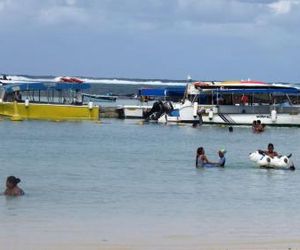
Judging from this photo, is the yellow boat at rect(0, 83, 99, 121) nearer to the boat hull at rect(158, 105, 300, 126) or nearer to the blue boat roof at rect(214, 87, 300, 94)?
the boat hull at rect(158, 105, 300, 126)

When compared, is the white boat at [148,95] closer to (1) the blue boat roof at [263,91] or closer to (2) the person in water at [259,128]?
(1) the blue boat roof at [263,91]

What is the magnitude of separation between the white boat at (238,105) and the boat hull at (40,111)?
6.27 meters

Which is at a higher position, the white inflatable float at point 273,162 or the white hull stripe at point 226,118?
the white hull stripe at point 226,118

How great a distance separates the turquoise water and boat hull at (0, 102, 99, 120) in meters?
11.3

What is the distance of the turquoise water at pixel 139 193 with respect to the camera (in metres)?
18.3

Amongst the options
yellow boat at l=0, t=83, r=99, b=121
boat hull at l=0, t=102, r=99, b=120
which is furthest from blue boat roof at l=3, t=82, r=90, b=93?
boat hull at l=0, t=102, r=99, b=120

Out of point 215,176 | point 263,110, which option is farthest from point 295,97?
point 215,176

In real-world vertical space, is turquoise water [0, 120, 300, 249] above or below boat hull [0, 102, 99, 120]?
below

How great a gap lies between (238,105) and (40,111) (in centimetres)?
1290

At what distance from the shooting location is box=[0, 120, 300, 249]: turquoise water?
59.9 feet

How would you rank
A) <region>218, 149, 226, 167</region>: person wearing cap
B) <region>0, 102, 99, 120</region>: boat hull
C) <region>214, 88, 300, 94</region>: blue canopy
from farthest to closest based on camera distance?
<region>0, 102, 99, 120</region>: boat hull
<region>214, 88, 300, 94</region>: blue canopy
<region>218, 149, 226, 167</region>: person wearing cap

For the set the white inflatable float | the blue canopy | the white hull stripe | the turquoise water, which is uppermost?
the blue canopy

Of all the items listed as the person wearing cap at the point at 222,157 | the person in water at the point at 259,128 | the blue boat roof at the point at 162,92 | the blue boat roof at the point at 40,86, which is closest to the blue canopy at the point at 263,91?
the person in water at the point at 259,128

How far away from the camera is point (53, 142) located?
4681 cm
